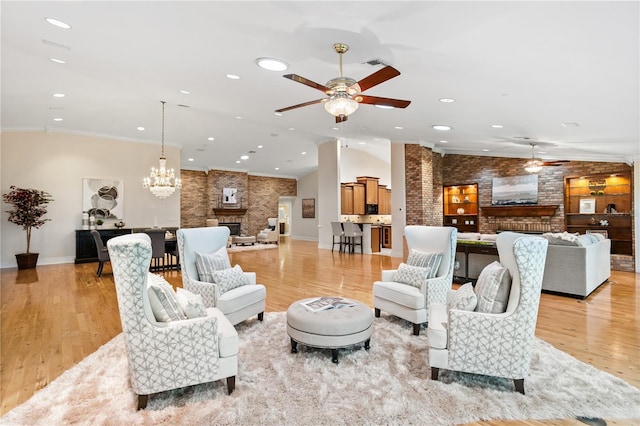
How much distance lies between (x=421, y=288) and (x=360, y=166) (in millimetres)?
9312

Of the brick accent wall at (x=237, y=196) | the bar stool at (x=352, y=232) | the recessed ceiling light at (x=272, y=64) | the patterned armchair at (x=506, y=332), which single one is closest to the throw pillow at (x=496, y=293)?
the patterned armchair at (x=506, y=332)

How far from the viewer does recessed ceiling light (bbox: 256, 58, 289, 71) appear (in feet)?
12.1

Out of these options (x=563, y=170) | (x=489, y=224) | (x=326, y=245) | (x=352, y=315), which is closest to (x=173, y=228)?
(x=326, y=245)

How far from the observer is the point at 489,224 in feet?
33.1

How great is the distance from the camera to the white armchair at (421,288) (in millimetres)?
3424

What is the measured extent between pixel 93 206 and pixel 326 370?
333 inches

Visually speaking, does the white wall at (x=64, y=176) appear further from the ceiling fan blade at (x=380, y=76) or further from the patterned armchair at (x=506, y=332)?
the patterned armchair at (x=506, y=332)

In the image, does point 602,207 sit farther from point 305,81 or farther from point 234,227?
point 234,227

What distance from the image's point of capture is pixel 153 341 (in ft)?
7.14

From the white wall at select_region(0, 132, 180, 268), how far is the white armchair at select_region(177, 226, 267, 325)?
641cm

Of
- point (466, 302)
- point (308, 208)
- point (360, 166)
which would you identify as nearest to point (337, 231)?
point (360, 166)

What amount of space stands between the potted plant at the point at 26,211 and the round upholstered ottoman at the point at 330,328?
7571mm

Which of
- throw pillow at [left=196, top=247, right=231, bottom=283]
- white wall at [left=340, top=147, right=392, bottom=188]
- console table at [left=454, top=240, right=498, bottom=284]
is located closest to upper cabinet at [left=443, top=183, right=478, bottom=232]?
white wall at [left=340, top=147, right=392, bottom=188]

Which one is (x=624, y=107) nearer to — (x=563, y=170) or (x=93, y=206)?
(x=563, y=170)
